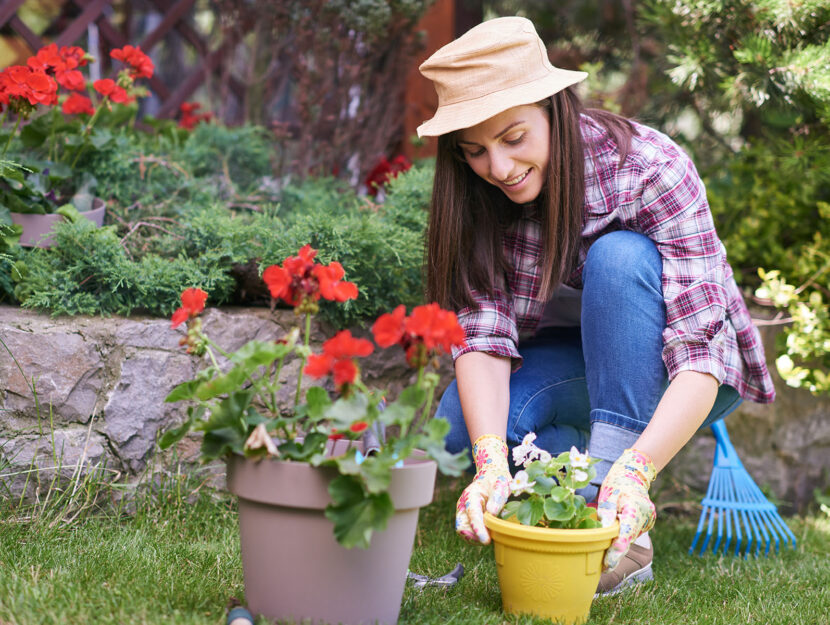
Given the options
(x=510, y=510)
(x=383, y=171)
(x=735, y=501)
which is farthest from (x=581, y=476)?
(x=383, y=171)

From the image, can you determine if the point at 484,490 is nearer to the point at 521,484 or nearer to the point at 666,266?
the point at 521,484

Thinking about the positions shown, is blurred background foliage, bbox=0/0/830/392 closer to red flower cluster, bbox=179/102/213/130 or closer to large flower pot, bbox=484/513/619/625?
red flower cluster, bbox=179/102/213/130

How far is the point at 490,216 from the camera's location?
5.95 ft

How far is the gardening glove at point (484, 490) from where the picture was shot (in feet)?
4.47

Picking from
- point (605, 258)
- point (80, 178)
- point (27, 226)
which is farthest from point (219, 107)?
point (605, 258)

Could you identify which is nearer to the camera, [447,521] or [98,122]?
[447,521]

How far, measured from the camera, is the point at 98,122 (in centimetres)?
256

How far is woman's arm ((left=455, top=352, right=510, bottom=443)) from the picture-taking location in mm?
1608

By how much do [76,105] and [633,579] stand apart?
6.14ft

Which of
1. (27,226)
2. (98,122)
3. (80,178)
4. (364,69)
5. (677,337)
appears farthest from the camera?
(364,69)

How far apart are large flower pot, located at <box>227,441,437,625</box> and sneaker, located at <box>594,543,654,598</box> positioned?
525mm

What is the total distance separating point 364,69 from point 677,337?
1.67 metres

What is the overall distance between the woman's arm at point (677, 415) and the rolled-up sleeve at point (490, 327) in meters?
Answer: 0.37

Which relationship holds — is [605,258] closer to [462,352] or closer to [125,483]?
[462,352]
